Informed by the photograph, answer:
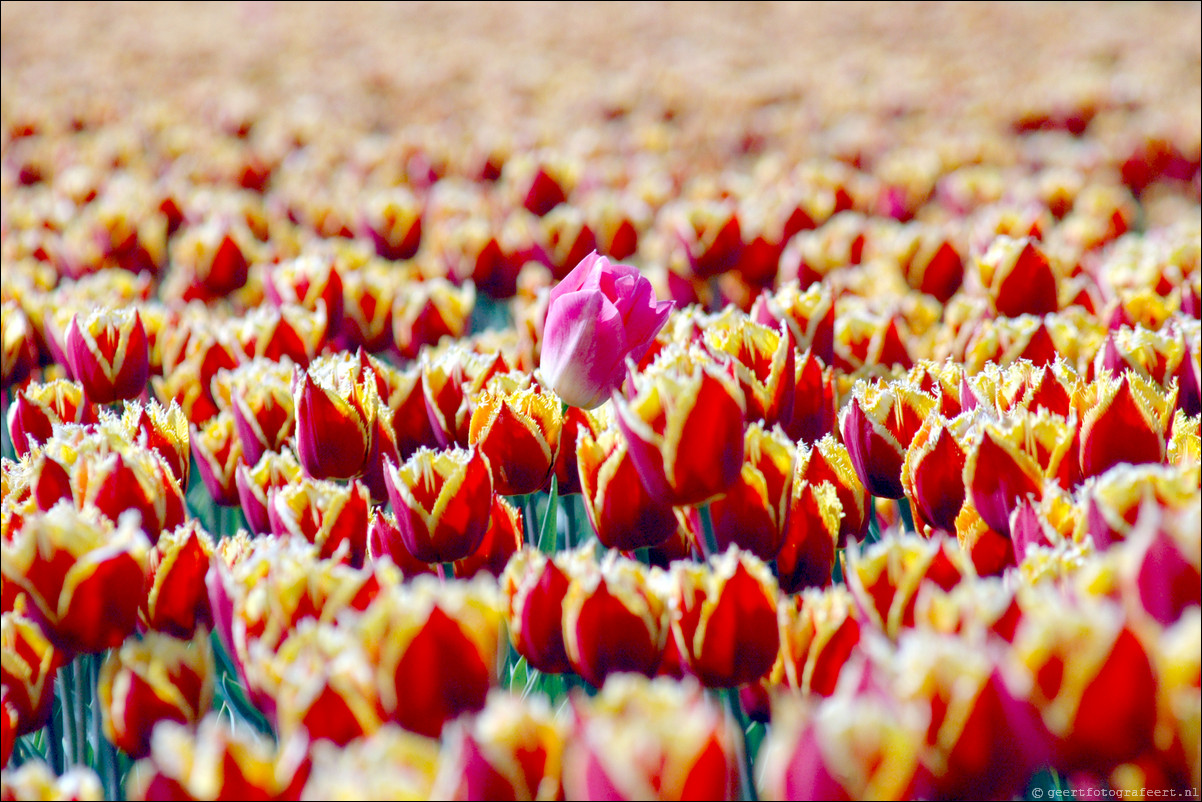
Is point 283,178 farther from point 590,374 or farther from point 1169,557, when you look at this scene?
point 1169,557

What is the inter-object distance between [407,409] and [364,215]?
1618mm

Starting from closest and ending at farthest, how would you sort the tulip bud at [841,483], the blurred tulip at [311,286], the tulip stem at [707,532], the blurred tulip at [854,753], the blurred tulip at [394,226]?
the blurred tulip at [854,753] → the tulip stem at [707,532] → the tulip bud at [841,483] → the blurred tulip at [311,286] → the blurred tulip at [394,226]

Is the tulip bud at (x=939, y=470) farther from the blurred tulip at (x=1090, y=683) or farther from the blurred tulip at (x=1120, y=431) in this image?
the blurred tulip at (x=1090, y=683)

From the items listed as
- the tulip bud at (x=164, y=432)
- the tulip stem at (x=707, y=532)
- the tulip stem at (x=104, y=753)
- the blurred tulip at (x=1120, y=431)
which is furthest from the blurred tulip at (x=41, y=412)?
the blurred tulip at (x=1120, y=431)

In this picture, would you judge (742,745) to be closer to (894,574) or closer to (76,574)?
(894,574)

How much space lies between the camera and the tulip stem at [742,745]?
100cm

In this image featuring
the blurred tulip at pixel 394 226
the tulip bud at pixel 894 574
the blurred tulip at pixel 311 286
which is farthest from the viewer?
the blurred tulip at pixel 394 226

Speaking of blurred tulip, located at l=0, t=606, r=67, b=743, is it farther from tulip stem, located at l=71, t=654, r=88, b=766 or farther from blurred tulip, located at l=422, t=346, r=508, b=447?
blurred tulip, located at l=422, t=346, r=508, b=447

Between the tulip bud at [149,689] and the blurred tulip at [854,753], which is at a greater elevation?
the blurred tulip at [854,753]

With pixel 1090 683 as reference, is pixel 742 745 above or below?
below

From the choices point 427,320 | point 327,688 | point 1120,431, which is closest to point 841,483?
point 1120,431

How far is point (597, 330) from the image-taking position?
1.34 metres

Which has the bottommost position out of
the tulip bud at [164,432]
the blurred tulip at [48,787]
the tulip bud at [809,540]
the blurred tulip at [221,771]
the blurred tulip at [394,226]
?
the blurred tulip at [394,226]

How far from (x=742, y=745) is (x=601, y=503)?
282mm
